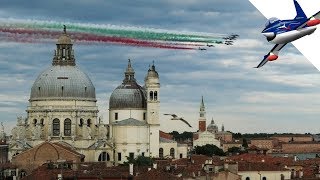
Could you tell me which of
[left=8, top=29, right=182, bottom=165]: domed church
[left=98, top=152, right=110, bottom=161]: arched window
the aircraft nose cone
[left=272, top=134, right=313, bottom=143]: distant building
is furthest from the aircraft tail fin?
[left=272, top=134, right=313, bottom=143]: distant building

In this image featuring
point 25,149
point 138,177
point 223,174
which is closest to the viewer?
point 138,177

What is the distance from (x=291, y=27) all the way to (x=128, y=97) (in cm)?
5181

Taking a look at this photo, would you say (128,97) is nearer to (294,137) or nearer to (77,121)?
(77,121)

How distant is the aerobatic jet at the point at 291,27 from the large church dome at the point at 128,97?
5132 cm

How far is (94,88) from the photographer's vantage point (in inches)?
2168

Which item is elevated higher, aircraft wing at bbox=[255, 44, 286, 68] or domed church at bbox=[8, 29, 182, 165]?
domed church at bbox=[8, 29, 182, 165]

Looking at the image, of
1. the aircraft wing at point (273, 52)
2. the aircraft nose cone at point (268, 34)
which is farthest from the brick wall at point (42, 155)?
the aircraft nose cone at point (268, 34)

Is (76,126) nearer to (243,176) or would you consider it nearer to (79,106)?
(79,106)

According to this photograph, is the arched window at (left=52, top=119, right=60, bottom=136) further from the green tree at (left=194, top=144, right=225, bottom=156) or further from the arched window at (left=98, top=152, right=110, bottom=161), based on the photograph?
the green tree at (left=194, top=144, right=225, bottom=156)

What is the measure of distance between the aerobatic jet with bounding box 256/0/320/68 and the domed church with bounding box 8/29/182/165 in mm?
47496

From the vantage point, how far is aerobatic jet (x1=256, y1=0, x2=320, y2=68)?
535cm

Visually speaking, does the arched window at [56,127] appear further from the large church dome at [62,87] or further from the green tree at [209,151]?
the green tree at [209,151]

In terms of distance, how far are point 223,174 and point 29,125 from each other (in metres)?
27.3

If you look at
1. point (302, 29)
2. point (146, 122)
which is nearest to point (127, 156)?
point (146, 122)
